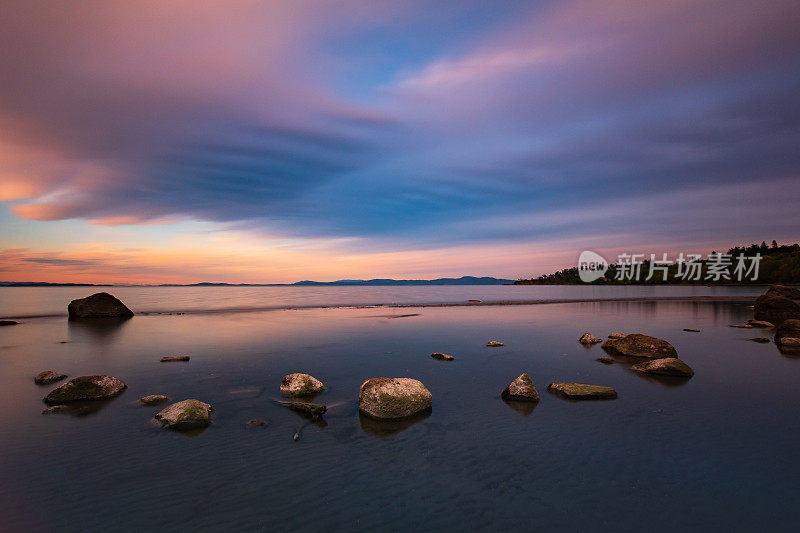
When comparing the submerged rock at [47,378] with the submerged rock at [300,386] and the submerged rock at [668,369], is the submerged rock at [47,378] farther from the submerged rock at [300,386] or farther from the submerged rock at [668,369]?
the submerged rock at [668,369]

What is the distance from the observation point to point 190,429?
1211 centimetres

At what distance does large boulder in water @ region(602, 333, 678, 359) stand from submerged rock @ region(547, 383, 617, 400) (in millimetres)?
9505

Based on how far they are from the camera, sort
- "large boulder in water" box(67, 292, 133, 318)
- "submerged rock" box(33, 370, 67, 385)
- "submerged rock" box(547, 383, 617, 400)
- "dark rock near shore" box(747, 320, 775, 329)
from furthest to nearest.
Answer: "large boulder in water" box(67, 292, 133, 318) < "dark rock near shore" box(747, 320, 775, 329) < "submerged rock" box(33, 370, 67, 385) < "submerged rock" box(547, 383, 617, 400)

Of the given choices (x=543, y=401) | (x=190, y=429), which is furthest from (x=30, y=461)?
(x=543, y=401)

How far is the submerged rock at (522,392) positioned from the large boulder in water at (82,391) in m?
16.9

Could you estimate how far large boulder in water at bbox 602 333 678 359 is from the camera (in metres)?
22.8

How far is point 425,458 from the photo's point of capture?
10.2 meters

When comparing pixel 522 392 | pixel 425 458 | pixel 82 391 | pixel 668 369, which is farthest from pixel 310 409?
pixel 668 369

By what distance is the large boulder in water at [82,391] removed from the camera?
15.0m

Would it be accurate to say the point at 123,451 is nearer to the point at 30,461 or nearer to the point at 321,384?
the point at 30,461

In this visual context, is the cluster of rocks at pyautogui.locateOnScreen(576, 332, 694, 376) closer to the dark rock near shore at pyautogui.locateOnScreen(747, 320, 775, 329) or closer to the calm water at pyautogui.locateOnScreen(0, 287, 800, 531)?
the calm water at pyautogui.locateOnScreen(0, 287, 800, 531)

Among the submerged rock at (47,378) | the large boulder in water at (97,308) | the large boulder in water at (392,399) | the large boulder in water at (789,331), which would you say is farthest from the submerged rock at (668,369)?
the large boulder in water at (97,308)

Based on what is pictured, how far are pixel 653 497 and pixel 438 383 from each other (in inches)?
413

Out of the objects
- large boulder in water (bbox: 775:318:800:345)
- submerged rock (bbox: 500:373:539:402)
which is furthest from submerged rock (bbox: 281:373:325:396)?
large boulder in water (bbox: 775:318:800:345)
